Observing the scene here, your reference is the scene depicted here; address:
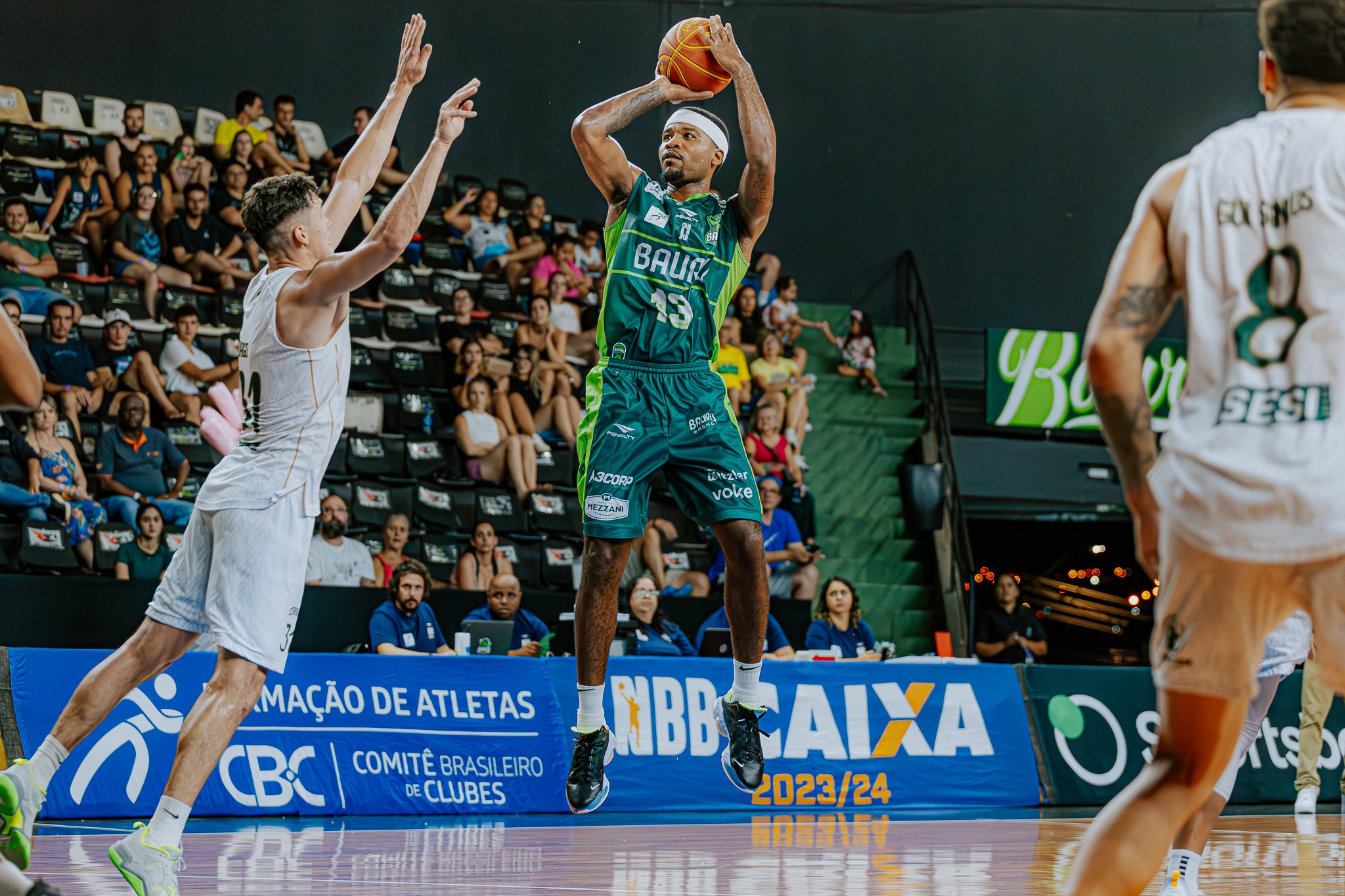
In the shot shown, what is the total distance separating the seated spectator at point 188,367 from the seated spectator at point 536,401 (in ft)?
8.38

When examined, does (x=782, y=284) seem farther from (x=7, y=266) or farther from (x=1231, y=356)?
(x=1231, y=356)

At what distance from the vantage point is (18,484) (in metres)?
10.4

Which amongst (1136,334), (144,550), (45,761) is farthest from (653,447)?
(144,550)

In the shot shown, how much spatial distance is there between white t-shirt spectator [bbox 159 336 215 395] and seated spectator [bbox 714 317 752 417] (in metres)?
4.83

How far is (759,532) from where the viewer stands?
19.1 ft

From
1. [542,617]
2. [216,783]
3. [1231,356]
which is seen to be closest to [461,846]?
[216,783]

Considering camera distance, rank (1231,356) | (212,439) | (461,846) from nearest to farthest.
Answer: (1231,356)
(212,439)
(461,846)

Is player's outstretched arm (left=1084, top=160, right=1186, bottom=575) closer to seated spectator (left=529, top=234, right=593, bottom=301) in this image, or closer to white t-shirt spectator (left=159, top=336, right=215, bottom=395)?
white t-shirt spectator (left=159, top=336, right=215, bottom=395)

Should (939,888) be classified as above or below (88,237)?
below

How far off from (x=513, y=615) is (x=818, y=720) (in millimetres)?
2291

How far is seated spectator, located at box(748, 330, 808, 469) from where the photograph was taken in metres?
14.4

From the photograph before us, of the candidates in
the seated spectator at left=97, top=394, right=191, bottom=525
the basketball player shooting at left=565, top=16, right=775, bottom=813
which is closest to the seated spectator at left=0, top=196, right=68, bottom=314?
the seated spectator at left=97, top=394, right=191, bottom=525

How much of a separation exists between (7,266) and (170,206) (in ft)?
5.15

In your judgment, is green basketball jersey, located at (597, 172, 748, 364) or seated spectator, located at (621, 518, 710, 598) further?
seated spectator, located at (621, 518, 710, 598)
